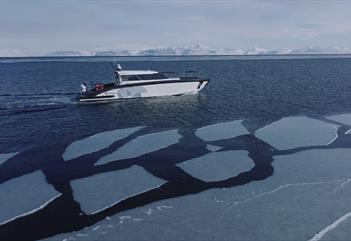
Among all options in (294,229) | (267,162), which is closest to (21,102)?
(267,162)

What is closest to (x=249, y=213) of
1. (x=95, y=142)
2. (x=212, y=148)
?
(x=212, y=148)

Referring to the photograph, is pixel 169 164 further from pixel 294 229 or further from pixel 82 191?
pixel 294 229

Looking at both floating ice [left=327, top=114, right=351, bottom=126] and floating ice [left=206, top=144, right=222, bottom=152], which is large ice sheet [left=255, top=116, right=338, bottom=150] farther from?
floating ice [left=206, top=144, right=222, bottom=152]

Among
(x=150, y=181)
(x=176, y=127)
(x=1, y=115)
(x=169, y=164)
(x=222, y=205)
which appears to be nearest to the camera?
(x=222, y=205)

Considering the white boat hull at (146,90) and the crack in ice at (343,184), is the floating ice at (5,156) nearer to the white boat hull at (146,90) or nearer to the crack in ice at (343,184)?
the crack in ice at (343,184)

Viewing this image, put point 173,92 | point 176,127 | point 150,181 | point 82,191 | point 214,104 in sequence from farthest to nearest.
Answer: point 173,92, point 214,104, point 176,127, point 150,181, point 82,191

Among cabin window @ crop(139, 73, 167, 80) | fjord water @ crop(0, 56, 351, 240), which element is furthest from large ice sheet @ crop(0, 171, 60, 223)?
cabin window @ crop(139, 73, 167, 80)
